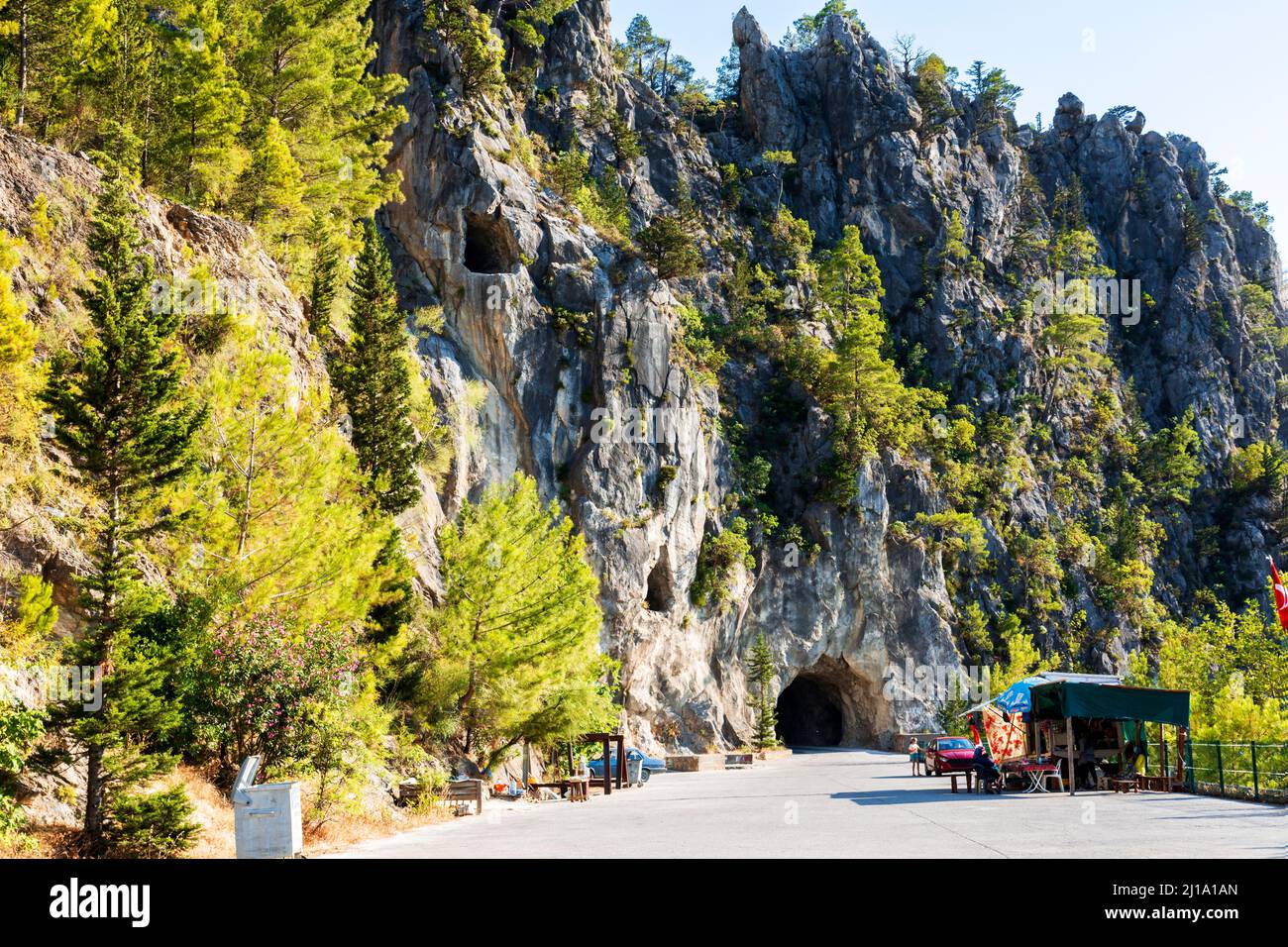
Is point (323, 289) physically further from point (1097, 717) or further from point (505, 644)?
point (1097, 717)

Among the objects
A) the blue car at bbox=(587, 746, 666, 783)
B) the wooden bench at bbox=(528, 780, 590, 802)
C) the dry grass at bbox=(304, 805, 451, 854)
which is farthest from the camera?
the blue car at bbox=(587, 746, 666, 783)

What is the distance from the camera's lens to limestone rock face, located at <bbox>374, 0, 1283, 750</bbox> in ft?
149

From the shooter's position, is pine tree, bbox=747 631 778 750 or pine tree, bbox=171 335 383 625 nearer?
pine tree, bbox=171 335 383 625

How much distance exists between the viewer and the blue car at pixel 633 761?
32575mm

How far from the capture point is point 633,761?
104 ft

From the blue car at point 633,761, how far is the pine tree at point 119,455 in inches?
776

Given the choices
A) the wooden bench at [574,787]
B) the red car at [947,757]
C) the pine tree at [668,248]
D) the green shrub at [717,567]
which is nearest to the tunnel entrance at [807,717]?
the green shrub at [717,567]

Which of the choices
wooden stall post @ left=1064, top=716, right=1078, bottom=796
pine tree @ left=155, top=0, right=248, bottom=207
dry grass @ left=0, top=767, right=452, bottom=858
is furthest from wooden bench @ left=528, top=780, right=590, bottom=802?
pine tree @ left=155, top=0, right=248, bottom=207

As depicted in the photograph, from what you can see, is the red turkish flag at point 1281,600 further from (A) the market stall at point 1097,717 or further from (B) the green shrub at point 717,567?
(B) the green shrub at point 717,567

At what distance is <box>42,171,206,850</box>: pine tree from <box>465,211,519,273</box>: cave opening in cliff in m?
33.5

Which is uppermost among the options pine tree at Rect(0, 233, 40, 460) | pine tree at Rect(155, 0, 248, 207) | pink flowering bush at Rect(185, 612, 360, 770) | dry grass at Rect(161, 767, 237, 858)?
pine tree at Rect(155, 0, 248, 207)

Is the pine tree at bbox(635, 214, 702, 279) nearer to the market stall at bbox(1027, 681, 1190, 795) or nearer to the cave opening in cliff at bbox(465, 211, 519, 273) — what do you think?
the cave opening in cliff at bbox(465, 211, 519, 273)
